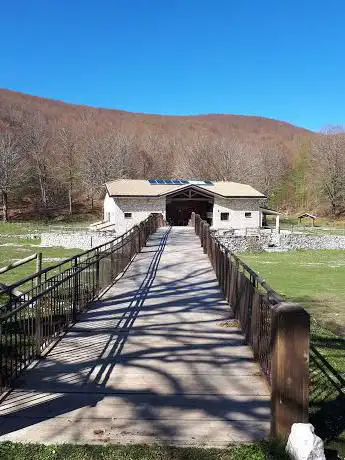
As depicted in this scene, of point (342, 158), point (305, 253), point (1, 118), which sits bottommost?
point (305, 253)

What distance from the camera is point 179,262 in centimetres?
1362

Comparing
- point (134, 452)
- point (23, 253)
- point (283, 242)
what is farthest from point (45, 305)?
point (283, 242)

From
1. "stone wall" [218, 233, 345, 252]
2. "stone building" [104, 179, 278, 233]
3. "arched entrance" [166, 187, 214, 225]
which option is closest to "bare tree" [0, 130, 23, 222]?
"stone building" [104, 179, 278, 233]

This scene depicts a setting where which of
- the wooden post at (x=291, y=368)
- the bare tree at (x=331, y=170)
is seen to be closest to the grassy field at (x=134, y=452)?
the wooden post at (x=291, y=368)

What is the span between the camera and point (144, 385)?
15.0ft

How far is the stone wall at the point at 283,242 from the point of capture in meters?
35.8

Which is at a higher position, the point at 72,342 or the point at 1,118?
the point at 1,118

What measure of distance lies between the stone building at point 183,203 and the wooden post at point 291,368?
36813 mm

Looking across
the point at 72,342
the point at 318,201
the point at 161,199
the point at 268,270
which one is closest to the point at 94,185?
the point at 161,199

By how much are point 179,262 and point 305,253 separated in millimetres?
23838

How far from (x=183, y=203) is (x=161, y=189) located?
393cm

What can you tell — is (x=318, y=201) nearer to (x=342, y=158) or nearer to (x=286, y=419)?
(x=342, y=158)

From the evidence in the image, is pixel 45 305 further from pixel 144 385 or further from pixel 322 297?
pixel 322 297

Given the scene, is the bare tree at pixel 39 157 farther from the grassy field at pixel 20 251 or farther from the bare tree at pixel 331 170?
the bare tree at pixel 331 170
